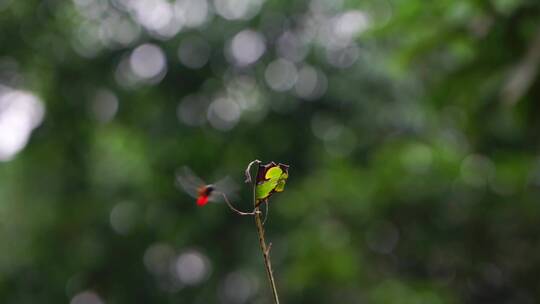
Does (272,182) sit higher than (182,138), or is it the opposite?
(272,182)

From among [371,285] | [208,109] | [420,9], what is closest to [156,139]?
[208,109]

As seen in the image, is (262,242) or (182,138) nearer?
(262,242)

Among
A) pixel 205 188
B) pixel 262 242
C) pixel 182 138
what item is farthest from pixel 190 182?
pixel 182 138

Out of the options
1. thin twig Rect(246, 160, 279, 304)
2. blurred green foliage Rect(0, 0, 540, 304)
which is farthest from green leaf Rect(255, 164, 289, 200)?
blurred green foliage Rect(0, 0, 540, 304)

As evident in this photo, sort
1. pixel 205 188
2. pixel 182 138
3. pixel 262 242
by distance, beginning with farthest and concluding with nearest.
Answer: pixel 182 138, pixel 205 188, pixel 262 242

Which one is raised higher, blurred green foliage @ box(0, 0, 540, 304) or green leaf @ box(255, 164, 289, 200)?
green leaf @ box(255, 164, 289, 200)

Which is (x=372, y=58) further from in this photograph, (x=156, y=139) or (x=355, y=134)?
(x=156, y=139)

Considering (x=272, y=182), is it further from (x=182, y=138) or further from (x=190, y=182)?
(x=182, y=138)

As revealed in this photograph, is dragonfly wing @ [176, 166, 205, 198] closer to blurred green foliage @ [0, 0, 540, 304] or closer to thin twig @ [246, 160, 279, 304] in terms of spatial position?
thin twig @ [246, 160, 279, 304]
